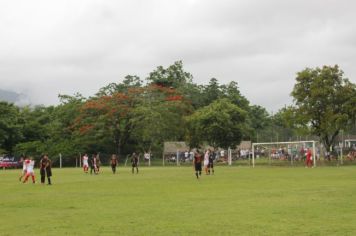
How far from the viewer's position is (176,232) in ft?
39.7

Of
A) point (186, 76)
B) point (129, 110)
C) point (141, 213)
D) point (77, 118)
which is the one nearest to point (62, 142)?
point (77, 118)

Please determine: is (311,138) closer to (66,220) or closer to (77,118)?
(77,118)

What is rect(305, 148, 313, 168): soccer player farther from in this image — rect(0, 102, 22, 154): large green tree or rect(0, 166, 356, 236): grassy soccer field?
rect(0, 102, 22, 154): large green tree

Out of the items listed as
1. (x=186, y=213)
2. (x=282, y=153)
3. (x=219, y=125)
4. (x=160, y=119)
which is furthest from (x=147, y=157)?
(x=186, y=213)

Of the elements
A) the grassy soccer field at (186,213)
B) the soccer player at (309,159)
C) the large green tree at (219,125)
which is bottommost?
the grassy soccer field at (186,213)

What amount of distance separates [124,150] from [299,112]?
27.9 meters

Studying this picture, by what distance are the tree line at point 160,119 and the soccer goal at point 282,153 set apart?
1.44 meters

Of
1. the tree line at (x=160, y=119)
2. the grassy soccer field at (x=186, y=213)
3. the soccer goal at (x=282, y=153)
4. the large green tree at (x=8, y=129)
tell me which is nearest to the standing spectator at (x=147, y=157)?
the tree line at (x=160, y=119)

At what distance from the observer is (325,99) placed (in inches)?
2034

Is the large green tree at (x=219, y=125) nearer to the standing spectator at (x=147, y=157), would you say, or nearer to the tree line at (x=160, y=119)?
the tree line at (x=160, y=119)

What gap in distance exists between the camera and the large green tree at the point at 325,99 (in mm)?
51031

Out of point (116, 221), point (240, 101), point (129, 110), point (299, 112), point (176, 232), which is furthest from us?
point (240, 101)

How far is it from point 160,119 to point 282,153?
15.8 meters

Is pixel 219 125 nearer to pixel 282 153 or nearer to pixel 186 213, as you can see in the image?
pixel 282 153
